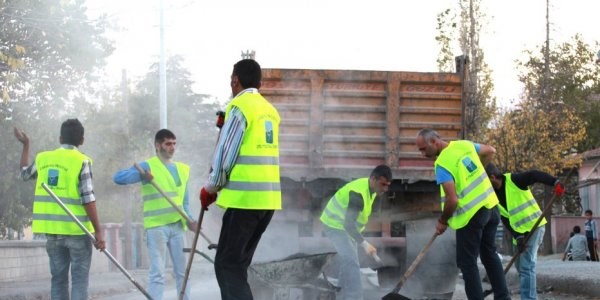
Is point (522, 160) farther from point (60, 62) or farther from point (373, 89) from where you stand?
point (373, 89)

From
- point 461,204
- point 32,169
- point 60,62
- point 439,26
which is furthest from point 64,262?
point 439,26

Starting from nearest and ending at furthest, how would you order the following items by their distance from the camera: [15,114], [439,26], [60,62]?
1. [60,62]
2. [15,114]
3. [439,26]

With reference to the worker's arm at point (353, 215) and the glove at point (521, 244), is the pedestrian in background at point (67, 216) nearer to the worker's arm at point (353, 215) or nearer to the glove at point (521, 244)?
the worker's arm at point (353, 215)

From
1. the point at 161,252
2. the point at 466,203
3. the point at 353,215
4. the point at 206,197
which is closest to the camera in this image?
the point at 206,197

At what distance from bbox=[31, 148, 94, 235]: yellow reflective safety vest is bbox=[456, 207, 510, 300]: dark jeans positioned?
9.34ft

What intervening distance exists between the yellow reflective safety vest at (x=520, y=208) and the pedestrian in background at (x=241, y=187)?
3933mm

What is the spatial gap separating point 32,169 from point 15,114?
12.6 meters

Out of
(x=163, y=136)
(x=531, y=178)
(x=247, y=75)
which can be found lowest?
(x=531, y=178)

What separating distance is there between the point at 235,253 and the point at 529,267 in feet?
13.6

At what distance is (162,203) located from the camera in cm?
768

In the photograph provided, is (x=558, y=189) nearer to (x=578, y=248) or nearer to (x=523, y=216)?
(x=523, y=216)

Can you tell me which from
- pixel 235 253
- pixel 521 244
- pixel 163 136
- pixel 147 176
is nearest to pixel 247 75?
pixel 235 253

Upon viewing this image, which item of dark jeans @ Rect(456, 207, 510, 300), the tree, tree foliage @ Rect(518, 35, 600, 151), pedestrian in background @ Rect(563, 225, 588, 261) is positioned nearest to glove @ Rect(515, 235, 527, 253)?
dark jeans @ Rect(456, 207, 510, 300)

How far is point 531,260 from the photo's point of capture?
845 centimetres
